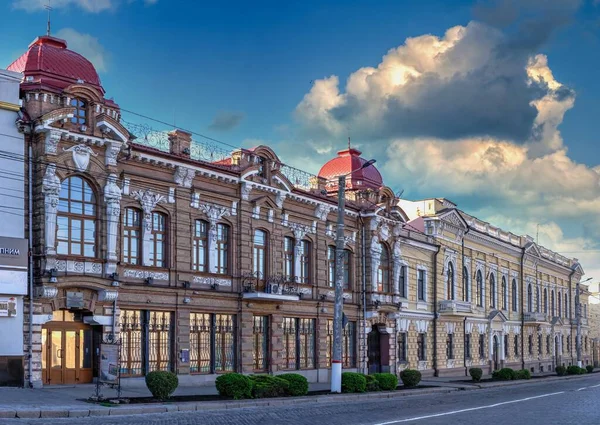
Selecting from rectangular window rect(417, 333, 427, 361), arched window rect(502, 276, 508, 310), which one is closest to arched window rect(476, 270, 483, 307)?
arched window rect(502, 276, 508, 310)

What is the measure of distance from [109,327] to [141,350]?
2.19 m

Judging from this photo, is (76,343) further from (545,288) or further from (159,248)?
(545,288)

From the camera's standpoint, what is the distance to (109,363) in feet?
78.9

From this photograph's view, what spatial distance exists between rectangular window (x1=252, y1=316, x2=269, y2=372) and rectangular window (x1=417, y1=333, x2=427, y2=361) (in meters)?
15.3

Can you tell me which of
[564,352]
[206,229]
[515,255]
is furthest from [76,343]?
[564,352]

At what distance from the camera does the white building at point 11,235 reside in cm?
2625

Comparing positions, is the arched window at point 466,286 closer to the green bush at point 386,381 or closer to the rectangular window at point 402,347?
the rectangular window at point 402,347

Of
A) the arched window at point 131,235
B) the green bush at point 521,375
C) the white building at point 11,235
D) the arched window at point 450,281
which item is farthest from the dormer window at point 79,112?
the green bush at point 521,375

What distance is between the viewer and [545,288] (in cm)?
7750

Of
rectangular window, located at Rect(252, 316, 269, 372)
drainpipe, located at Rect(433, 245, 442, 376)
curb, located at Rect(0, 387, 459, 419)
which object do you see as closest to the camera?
curb, located at Rect(0, 387, 459, 419)

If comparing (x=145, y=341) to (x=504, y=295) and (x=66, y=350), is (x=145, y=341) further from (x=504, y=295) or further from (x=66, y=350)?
(x=504, y=295)

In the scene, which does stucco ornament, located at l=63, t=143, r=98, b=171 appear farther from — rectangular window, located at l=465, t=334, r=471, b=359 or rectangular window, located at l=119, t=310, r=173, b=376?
rectangular window, located at l=465, t=334, r=471, b=359

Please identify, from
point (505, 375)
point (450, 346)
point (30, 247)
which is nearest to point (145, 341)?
point (30, 247)

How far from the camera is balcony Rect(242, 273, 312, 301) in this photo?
1393 inches
